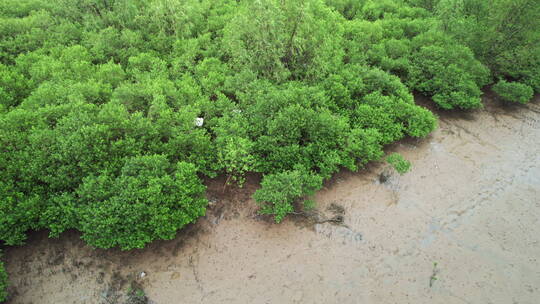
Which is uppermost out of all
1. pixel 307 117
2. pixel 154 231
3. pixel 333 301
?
pixel 307 117

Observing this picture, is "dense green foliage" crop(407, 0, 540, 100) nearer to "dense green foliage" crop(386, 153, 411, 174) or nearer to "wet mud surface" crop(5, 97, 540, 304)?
"wet mud surface" crop(5, 97, 540, 304)

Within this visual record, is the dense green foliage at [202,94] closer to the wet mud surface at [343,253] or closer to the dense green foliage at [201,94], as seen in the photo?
the dense green foliage at [201,94]

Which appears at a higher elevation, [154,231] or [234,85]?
[234,85]

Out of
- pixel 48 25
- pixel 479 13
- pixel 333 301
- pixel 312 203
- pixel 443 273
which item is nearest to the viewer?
pixel 333 301

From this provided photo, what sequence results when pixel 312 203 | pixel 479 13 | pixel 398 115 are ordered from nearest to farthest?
pixel 312 203
pixel 398 115
pixel 479 13

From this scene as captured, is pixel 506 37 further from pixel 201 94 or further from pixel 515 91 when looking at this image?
pixel 201 94

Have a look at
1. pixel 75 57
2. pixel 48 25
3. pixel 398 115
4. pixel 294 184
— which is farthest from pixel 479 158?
pixel 48 25

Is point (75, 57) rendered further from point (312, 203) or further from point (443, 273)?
point (443, 273)
